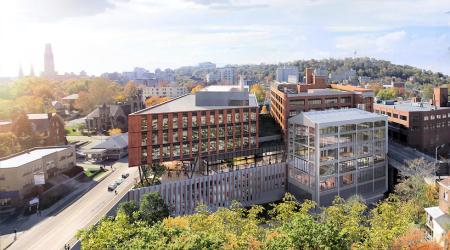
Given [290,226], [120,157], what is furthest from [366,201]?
[120,157]

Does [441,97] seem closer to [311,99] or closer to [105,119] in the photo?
[311,99]

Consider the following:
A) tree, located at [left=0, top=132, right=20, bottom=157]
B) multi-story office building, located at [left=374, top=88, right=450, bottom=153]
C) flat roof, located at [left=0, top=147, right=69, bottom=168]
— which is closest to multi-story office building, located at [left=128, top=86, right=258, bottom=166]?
flat roof, located at [left=0, top=147, right=69, bottom=168]

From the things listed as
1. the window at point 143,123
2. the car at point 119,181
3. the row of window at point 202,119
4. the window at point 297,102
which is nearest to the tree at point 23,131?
the car at point 119,181

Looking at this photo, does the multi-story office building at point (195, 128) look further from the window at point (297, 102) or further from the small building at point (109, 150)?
the small building at point (109, 150)

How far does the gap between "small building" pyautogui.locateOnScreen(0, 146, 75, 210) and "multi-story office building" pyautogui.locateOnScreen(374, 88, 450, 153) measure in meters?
68.7

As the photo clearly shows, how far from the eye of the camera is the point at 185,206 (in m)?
58.0

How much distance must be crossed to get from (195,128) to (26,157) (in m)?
29.1

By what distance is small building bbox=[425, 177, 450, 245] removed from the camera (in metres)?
40.1

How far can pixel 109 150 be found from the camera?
82875mm

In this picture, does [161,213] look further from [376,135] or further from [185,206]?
[376,135]

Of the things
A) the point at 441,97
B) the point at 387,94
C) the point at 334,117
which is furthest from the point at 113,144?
the point at 387,94

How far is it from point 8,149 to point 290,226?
6526 cm

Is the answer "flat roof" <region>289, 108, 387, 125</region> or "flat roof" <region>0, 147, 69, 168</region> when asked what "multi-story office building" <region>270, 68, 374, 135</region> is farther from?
"flat roof" <region>0, 147, 69, 168</region>

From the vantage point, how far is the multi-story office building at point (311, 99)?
68.3 meters
